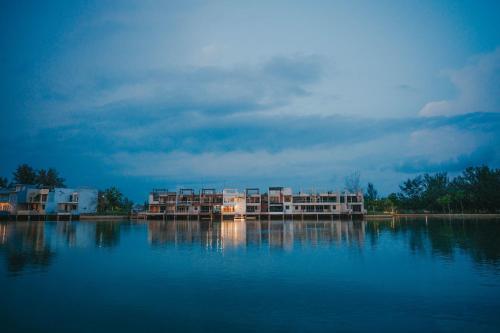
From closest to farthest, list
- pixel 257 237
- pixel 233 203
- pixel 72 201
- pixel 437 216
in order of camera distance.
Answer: pixel 257 237 → pixel 437 216 → pixel 72 201 → pixel 233 203

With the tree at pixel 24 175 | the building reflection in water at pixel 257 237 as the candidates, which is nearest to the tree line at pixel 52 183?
the tree at pixel 24 175

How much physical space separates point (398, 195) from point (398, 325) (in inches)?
3991

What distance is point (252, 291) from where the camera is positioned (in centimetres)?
1449

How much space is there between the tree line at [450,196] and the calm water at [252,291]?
61.5m

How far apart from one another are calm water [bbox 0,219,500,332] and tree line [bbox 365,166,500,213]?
202 feet

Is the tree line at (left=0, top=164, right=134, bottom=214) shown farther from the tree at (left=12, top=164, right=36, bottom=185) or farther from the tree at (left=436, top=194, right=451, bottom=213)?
the tree at (left=436, top=194, right=451, bottom=213)

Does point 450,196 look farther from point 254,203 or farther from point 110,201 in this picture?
point 110,201

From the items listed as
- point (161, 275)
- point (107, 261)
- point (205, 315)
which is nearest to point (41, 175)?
point (107, 261)

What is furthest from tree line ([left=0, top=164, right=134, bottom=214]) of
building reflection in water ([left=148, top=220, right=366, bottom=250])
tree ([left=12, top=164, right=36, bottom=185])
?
building reflection in water ([left=148, top=220, right=366, bottom=250])

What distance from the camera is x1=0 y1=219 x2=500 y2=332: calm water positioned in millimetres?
10945

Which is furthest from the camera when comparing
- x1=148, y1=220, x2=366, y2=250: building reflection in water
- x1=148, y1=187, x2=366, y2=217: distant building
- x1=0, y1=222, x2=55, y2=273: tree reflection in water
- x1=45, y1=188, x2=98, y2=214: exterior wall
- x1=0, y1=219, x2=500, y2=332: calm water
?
x1=148, y1=187, x2=366, y2=217: distant building

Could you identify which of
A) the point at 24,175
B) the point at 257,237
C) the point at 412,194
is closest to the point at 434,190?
the point at 412,194

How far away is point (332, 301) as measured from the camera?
42.9ft

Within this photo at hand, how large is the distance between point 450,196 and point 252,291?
84107 mm
